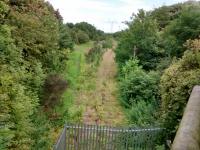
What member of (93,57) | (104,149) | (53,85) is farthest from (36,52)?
(93,57)

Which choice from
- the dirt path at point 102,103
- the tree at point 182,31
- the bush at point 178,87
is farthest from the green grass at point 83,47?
the bush at point 178,87

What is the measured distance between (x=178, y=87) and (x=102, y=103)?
6717 millimetres

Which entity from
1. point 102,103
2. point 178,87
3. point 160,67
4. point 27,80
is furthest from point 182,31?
point 27,80

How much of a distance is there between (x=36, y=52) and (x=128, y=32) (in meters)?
11.0

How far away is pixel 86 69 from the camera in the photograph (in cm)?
2773

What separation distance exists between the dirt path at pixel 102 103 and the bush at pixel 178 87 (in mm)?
3198

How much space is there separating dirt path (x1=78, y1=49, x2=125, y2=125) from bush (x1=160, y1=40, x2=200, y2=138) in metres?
3.20

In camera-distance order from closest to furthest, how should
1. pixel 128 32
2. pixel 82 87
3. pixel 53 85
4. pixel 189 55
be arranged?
pixel 189 55 → pixel 53 85 → pixel 82 87 → pixel 128 32

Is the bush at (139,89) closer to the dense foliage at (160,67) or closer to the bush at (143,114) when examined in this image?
the dense foliage at (160,67)

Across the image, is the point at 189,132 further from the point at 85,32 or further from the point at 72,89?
the point at 85,32

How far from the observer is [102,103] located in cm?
1981

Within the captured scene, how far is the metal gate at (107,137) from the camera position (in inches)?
530

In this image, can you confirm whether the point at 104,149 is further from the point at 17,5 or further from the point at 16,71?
the point at 17,5

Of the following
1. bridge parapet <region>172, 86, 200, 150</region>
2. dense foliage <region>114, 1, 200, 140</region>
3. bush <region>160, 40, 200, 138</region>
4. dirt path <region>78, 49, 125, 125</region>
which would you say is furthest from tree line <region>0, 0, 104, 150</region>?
bridge parapet <region>172, 86, 200, 150</region>
